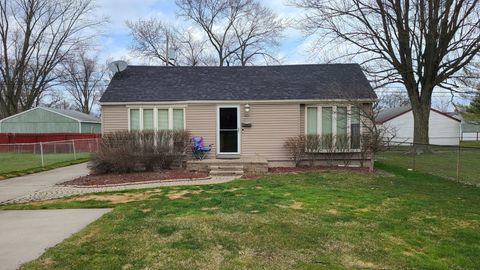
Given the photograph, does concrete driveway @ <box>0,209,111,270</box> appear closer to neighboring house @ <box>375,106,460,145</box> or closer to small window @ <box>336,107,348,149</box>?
small window @ <box>336,107,348,149</box>

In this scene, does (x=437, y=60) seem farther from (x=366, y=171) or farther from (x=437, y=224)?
(x=437, y=224)

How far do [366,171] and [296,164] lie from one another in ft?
8.46

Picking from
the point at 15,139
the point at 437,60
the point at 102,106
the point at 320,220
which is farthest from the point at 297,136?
the point at 15,139

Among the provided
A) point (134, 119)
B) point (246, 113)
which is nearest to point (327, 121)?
point (246, 113)

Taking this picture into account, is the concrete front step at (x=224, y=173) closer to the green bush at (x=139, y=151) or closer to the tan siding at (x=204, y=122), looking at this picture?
the green bush at (x=139, y=151)

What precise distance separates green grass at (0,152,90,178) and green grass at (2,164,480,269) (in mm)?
8353

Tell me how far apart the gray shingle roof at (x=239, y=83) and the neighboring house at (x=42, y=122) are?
23.1 meters

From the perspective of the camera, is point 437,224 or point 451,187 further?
point 451,187

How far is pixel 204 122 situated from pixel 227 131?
942 mm

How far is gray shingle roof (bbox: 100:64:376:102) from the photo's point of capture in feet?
52.5

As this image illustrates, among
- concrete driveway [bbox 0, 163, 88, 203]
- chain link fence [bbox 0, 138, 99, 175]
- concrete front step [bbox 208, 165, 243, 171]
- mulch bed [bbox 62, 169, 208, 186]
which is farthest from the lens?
chain link fence [bbox 0, 138, 99, 175]

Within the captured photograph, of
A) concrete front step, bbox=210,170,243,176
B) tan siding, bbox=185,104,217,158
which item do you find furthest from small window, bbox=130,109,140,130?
concrete front step, bbox=210,170,243,176

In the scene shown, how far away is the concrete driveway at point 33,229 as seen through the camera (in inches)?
201

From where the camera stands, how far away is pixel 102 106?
1619cm
